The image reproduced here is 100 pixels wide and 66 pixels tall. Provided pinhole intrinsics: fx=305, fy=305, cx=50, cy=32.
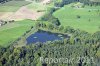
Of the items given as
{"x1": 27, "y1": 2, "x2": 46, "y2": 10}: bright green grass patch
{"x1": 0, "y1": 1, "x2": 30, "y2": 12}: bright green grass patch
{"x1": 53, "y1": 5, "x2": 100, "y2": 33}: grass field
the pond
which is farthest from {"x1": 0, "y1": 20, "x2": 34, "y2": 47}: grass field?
{"x1": 27, "y1": 2, "x2": 46, "y2": 10}: bright green grass patch

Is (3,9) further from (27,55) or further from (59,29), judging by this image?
(27,55)

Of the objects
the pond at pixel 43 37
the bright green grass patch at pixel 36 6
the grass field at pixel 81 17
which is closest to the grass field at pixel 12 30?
the pond at pixel 43 37

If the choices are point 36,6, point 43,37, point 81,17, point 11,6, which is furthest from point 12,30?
point 36,6

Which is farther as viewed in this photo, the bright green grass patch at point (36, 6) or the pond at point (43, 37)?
the bright green grass patch at point (36, 6)

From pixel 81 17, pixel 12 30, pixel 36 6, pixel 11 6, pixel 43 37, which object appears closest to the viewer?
pixel 43 37

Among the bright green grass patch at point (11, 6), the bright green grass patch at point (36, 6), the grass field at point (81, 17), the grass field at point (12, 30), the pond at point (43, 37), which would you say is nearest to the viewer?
the grass field at point (12, 30)

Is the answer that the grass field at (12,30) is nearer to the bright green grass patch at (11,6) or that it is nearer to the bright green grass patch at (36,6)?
the bright green grass patch at (11,6)

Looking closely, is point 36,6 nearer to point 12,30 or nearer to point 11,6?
point 11,6
